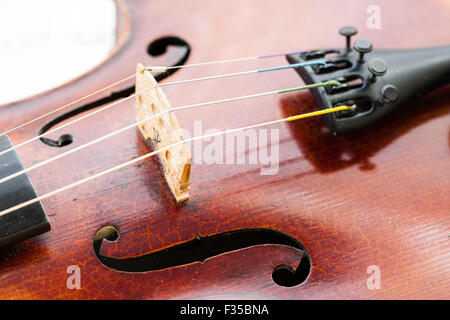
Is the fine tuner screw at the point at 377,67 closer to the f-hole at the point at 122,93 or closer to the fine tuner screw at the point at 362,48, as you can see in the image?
the fine tuner screw at the point at 362,48

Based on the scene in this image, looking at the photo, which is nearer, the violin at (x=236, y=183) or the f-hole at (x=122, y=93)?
the violin at (x=236, y=183)

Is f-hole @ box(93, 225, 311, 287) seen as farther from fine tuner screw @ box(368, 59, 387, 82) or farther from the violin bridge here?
fine tuner screw @ box(368, 59, 387, 82)

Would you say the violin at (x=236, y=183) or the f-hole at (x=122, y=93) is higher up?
the f-hole at (x=122, y=93)

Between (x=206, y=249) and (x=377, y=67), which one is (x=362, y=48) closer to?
(x=377, y=67)

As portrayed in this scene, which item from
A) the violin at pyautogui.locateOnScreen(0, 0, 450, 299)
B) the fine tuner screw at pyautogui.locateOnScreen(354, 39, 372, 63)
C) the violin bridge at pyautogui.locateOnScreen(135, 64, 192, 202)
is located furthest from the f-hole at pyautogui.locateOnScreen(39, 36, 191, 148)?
the fine tuner screw at pyautogui.locateOnScreen(354, 39, 372, 63)

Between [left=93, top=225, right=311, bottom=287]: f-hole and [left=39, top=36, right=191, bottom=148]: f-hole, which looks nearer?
[left=93, top=225, right=311, bottom=287]: f-hole

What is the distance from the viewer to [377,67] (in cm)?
102

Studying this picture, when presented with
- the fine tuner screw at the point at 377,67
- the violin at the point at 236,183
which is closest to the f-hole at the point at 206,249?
the violin at the point at 236,183

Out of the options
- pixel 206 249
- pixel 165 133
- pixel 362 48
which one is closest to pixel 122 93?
pixel 165 133

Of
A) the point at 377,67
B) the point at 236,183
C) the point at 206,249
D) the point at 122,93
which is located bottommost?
the point at 206,249

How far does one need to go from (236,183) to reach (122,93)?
14.1 inches

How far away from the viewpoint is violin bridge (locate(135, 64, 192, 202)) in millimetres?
901

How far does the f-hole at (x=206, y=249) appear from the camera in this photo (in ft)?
3.14
